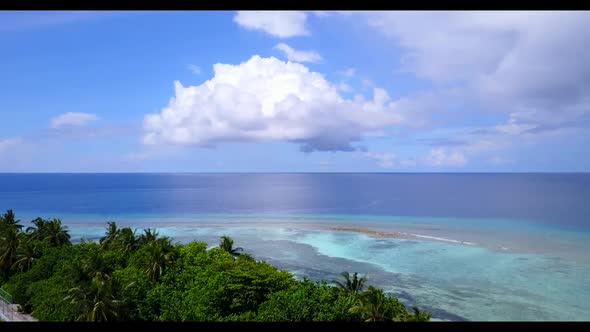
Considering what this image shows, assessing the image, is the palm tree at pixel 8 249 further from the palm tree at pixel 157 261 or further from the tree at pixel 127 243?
the palm tree at pixel 157 261

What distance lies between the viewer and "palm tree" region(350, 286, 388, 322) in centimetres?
1633

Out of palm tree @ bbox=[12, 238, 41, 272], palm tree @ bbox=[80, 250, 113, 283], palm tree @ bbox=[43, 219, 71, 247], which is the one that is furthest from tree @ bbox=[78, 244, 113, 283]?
palm tree @ bbox=[43, 219, 71, 247]

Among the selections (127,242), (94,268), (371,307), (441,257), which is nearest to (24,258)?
(127,242)

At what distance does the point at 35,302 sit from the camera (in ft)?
66.1

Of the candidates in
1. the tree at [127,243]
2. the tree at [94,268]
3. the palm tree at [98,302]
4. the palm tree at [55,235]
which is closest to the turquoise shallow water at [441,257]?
the tree at [127,243]

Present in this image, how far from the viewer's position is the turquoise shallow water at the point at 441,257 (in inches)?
1093

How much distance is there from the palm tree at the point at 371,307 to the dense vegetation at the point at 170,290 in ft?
0.13

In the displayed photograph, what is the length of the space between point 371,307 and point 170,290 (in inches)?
405

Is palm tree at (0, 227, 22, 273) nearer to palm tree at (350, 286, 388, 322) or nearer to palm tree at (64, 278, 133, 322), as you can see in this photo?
palm tree at (64, 278, 133, 322)
